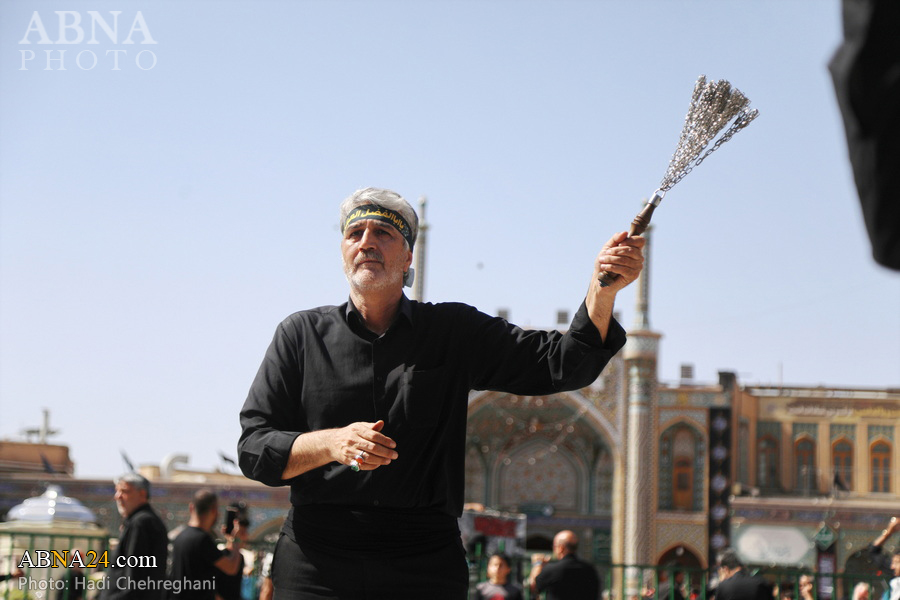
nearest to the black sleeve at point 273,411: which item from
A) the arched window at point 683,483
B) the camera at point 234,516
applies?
the camera at point 234,516

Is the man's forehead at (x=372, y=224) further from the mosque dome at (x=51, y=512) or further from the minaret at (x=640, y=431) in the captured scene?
the minaret at (x=640, y=431)

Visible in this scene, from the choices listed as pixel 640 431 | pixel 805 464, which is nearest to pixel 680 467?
pixel 640 431

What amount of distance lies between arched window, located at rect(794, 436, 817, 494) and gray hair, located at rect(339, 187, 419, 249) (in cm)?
2861

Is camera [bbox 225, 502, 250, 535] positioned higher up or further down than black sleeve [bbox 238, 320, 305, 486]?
further down

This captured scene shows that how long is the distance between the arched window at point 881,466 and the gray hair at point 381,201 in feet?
95.0

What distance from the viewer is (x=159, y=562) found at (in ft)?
16.5

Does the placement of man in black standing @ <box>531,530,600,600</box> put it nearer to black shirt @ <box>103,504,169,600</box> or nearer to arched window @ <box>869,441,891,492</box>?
black shirt @ <box>103,504,169,600</box>

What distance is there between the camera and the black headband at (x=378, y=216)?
2619mm

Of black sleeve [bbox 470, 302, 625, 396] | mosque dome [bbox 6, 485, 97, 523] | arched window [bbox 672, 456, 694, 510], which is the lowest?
arched window [bbox 672, 456, 694, 510]

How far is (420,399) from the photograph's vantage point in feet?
8.20

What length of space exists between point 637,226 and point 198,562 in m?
3.78

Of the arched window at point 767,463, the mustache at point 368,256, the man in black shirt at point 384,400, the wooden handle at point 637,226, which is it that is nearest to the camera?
the wooden handle at point 637,226

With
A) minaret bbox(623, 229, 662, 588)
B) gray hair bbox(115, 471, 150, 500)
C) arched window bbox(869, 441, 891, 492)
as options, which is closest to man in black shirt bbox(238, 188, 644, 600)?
gray hair bbox(115, 471, 150, 500)

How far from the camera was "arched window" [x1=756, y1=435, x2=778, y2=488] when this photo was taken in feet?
97.5
